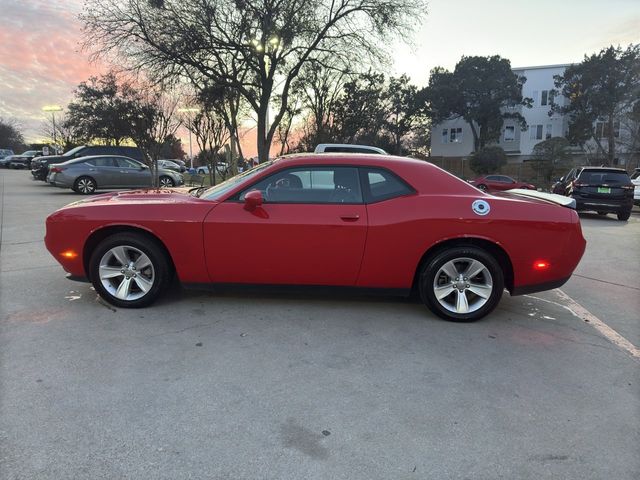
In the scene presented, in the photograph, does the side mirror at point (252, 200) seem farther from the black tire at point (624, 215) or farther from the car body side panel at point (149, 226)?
the black tire at point (624, 215)

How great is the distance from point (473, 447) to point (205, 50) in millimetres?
18153

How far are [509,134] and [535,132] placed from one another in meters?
2.74

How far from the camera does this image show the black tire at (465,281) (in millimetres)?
4074

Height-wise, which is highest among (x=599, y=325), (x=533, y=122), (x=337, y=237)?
(x=533, y=122)

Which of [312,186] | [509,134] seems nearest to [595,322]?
[312,186]

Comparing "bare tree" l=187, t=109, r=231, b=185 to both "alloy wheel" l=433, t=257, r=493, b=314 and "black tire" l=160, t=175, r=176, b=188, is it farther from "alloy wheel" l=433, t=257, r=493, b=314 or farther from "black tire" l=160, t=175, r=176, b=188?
"alloy wheel" l=433, t=257, r=493, b=314

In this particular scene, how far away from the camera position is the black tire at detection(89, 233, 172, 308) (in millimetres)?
4180

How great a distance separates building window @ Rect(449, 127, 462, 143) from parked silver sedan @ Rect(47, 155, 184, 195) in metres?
43.2

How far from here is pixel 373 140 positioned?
3956cm

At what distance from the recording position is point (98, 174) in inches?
648

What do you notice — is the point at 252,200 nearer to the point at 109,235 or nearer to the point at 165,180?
the point at 109,235

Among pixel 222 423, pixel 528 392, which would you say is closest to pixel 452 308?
pixel 528 392

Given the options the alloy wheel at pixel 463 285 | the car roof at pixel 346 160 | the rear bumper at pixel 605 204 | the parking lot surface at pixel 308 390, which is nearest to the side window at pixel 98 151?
the parking lot surface at pixel 308 390

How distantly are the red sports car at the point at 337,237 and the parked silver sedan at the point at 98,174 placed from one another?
13.5 m
